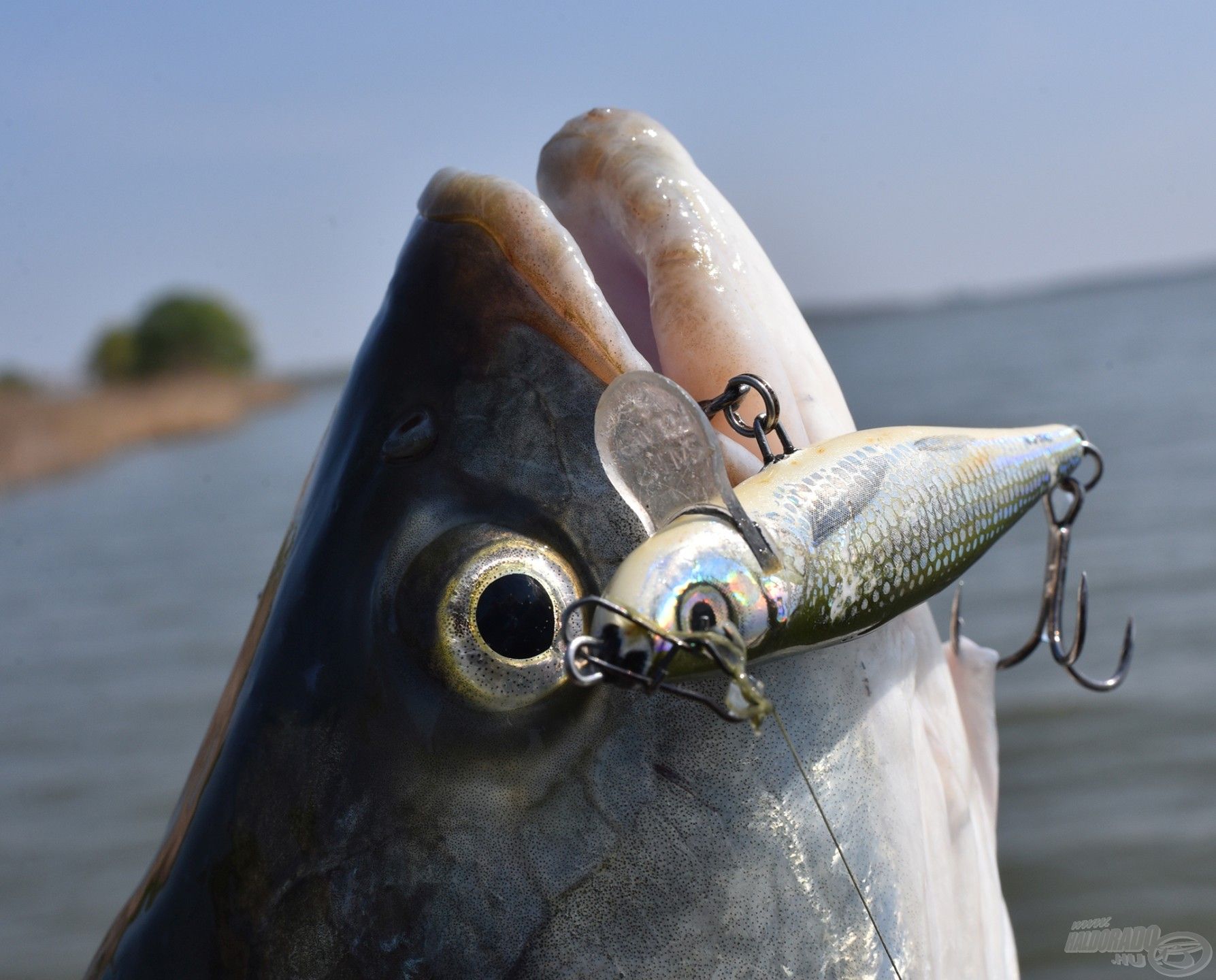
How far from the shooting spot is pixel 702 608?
1.10 m

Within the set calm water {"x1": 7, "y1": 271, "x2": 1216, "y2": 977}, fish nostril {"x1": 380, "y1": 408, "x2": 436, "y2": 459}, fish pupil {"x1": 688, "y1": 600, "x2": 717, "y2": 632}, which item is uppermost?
fish nostril {"x1": 380, "y1": 408, "x2": 436, "y2": 459}

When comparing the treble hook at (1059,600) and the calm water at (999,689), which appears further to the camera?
the calm water at (999,689)

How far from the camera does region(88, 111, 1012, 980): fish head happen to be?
1.41 metres

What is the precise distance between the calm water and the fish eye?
3841mm

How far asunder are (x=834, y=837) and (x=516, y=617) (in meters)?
0.46

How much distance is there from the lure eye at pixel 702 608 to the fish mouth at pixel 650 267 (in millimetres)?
312

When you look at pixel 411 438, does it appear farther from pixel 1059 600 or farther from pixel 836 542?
pixel 1059 600

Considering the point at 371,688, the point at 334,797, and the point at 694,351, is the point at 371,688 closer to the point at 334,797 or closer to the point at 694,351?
the point at 334,797

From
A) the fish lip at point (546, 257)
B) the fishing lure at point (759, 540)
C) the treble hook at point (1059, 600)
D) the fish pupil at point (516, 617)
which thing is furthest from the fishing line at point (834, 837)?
the treble hook at point (1059, 600)

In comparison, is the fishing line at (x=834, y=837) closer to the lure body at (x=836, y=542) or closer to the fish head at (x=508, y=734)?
the fish head at (x=508, y=734)

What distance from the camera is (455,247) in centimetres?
159

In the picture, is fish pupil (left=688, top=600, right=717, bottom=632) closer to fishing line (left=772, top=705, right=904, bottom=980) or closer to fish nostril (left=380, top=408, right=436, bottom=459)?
fishing line (left=772, top=705, right=904, bottom=980)

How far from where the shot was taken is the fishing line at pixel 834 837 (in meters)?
1.40

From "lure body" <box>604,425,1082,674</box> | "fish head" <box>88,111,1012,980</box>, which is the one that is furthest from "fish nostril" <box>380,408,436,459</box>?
"lure body" <box>604,425,1082,674</box>
